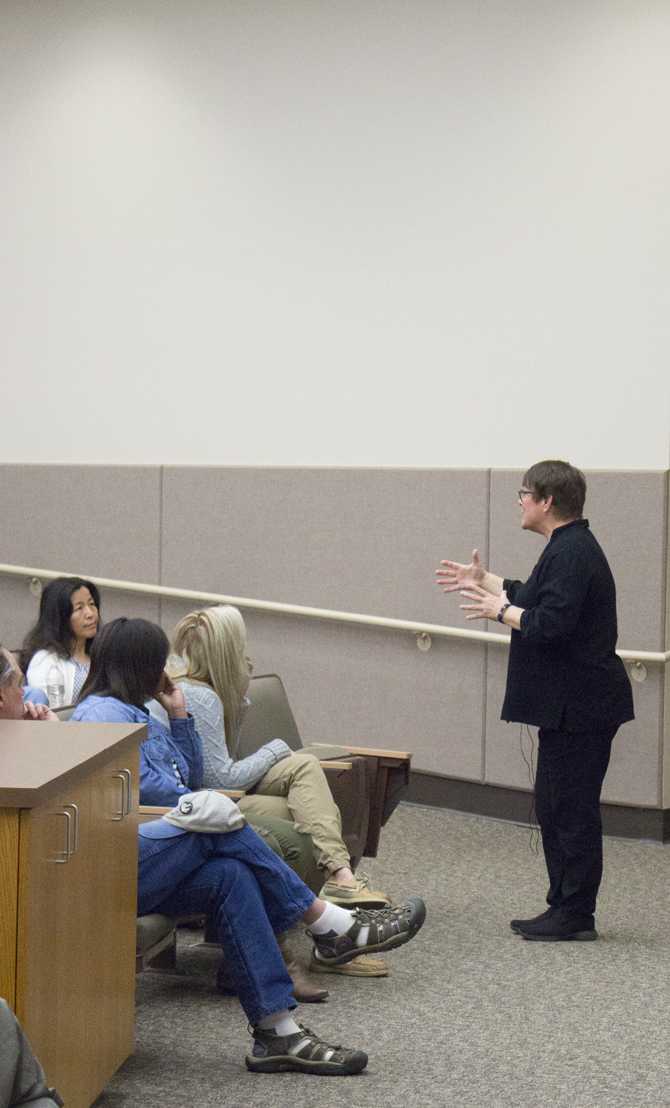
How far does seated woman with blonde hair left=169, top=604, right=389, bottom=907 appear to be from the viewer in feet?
14.3

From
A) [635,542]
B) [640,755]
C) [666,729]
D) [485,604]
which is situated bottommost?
[640,755]

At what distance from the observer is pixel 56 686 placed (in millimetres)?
5277

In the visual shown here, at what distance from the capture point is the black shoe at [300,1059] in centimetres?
343

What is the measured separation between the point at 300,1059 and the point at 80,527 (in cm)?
464

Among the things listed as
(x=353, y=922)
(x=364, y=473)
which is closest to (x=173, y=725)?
(x=353, y=922)

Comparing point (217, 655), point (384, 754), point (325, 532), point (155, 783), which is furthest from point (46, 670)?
point (325, 532)

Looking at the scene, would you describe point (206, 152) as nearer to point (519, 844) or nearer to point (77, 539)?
point (77, 539)

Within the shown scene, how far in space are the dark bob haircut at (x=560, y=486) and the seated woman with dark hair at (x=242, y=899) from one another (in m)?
1.44

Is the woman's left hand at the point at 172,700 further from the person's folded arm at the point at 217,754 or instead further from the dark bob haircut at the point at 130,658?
the dark bob haircut at the point at 130,658

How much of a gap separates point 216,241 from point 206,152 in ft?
1.55

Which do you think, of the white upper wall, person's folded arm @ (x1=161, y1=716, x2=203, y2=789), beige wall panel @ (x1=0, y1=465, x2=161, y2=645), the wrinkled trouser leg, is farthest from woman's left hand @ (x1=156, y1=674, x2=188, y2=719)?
beige wall panel @ (x1=0, y1=465, x2=161, y2=645)

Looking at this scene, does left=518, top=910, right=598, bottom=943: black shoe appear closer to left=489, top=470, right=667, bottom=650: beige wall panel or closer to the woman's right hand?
the woman's right hand

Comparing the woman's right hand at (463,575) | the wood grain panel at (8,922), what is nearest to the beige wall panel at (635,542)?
the woman's right hand at (463,575)

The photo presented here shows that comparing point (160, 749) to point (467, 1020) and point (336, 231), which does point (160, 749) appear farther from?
point (336, 231)
